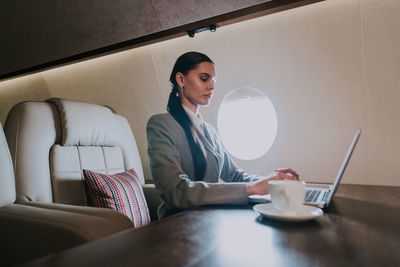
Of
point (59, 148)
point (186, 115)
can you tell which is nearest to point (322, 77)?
point (186, 115)

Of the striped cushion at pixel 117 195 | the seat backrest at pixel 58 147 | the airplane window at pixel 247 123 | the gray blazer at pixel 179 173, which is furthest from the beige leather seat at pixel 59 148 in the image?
the airplane window at pixel 247 123

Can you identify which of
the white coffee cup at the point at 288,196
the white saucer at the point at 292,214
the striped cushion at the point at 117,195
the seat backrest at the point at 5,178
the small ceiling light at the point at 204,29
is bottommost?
the striped cushion at the point at 117,195

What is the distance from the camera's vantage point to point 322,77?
1.74m

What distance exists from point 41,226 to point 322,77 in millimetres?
1550

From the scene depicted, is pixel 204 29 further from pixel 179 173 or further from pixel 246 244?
pixel 246 244

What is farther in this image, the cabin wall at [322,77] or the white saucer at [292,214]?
the cabin wall at [322,77]

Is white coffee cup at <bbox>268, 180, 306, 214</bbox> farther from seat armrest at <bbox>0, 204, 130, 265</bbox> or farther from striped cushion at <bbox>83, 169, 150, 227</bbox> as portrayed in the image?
striped cushion at <bbox>83, 169, 150, 227</bbox>

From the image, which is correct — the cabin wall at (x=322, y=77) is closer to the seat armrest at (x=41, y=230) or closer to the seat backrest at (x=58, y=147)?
the seat backrest at (x=58, y=147)

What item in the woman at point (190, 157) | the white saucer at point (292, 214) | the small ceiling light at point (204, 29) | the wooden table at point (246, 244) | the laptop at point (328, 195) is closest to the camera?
the wooden table at point (246, 244)

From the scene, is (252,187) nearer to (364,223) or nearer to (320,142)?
(364,223)

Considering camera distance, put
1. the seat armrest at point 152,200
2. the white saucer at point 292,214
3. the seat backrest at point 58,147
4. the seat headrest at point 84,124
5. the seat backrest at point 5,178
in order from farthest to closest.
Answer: the seat armrest at point 152,200, the seat headrest at point 84,124, the seat backrest at point 58,147, the seat backrest at point 5,178, the white saucer at point 292,214

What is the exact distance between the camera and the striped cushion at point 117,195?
139 cm

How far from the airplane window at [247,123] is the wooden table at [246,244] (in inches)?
48.4

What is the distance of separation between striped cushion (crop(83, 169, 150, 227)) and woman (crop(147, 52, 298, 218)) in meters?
0.28
